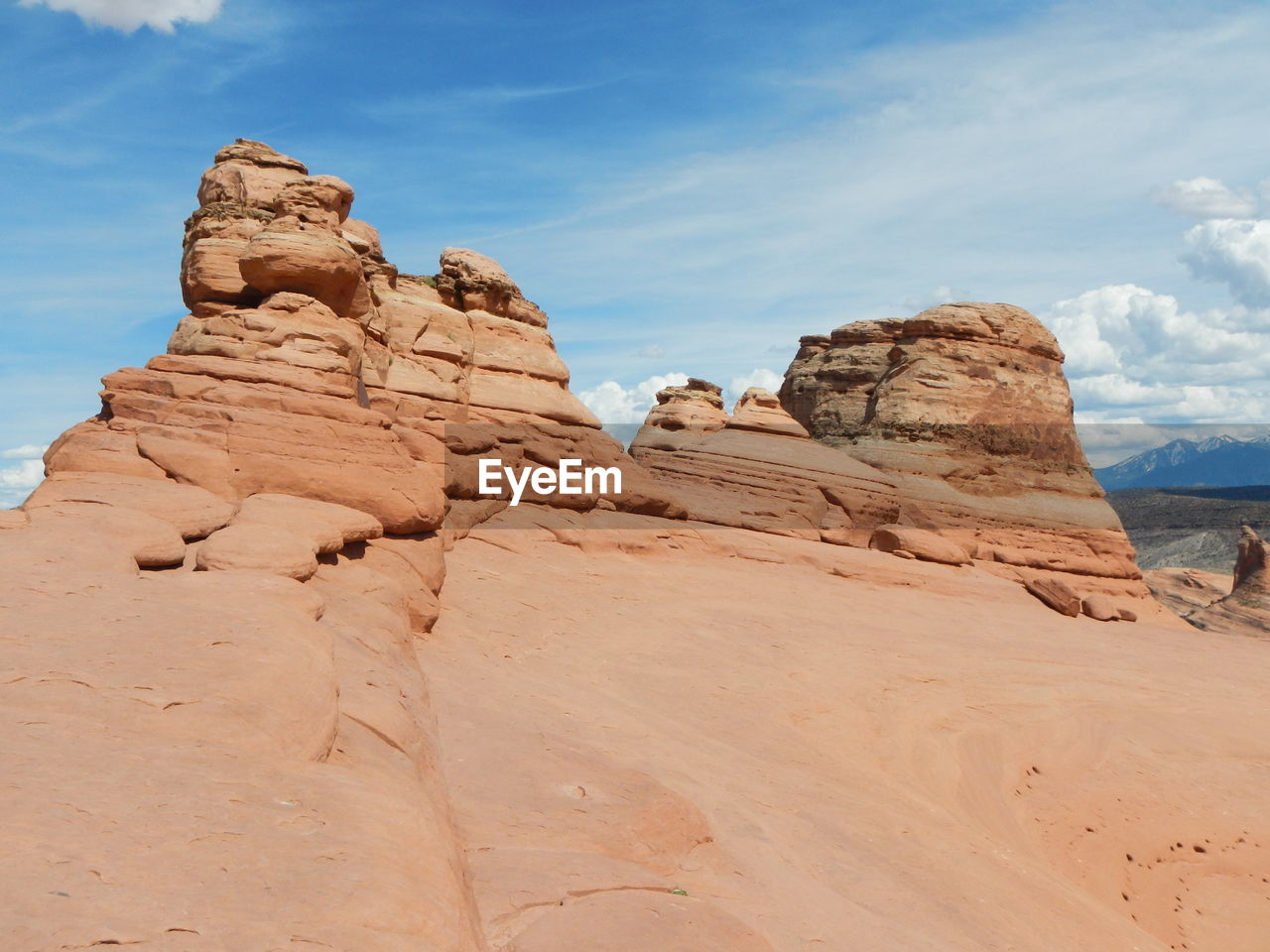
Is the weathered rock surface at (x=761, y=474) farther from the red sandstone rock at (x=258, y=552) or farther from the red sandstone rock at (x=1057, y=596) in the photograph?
the red sandstone rock at (x=258, y=552)

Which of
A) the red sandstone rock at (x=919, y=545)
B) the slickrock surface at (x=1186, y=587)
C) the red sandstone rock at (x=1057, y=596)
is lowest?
the slickrock surface at (x=1186, y=587)

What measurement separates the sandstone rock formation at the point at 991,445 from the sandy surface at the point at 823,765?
26.3 feet

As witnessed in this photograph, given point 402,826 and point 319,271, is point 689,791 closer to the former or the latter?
point 402,826

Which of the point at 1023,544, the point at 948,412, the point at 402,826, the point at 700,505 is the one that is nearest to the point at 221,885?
the point at 402,826

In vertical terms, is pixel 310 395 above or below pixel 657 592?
above

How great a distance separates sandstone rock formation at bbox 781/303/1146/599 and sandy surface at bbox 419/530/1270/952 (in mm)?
8003

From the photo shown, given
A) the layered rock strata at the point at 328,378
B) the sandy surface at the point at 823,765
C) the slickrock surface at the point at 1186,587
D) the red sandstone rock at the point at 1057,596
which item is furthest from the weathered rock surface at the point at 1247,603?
the layered rock strata at the point at 328,378

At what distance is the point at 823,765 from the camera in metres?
8.07

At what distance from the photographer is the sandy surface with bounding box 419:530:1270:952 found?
4.86 m

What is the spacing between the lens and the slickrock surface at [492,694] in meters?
3.26

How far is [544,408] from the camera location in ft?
61.8

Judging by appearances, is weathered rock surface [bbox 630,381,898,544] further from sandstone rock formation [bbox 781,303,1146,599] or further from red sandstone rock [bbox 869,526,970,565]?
sandstone rock formation [bbox 781,303,1146,599]

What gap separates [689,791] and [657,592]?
6.96 metres

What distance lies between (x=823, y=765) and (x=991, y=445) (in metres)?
19.8
